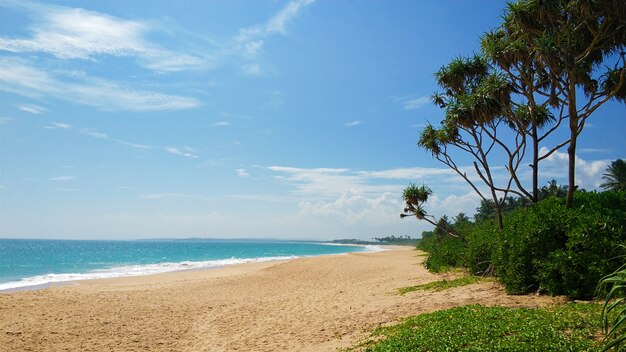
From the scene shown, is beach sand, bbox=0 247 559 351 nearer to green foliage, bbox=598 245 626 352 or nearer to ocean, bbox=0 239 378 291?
green foliage, bbox=598 245 626 352

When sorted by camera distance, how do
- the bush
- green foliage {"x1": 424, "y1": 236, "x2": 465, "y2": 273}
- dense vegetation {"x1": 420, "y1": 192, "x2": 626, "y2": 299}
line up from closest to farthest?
Result: dense vegetation {"x1": 420, "y1": 192, "x2": 626, "y2": 299} < the bush < green foliage {"x1": 424, "y1": 236, "x2": 465, "y2": 273}

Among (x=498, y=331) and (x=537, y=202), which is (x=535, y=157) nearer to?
(x=537, y=202)

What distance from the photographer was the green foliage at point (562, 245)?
8906 mm

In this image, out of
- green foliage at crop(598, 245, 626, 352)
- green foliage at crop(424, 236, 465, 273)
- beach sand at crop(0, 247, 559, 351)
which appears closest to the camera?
green foliage at crop(598, 245, 626, 352)

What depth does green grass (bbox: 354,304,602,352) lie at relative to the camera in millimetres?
5789

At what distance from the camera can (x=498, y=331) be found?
660 cm

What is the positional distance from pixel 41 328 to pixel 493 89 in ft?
52.9

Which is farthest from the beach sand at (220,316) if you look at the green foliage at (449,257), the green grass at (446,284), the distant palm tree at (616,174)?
the distant palm tree at (616,174)

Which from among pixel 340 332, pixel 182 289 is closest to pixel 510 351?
pixel 340 332

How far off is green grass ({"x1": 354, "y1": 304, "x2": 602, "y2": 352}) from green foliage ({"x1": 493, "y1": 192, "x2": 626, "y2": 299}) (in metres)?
1.22

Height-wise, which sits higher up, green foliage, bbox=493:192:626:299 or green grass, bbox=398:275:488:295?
green foliage, bbox=493:192:626:299

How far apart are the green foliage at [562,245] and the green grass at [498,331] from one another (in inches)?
48.0

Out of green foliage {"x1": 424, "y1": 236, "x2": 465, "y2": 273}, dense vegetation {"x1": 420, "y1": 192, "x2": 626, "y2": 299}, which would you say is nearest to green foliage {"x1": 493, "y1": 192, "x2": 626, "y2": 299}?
dense vegetation {"x1": 420, "y1": 192, "x2": 626, "y2": 299}

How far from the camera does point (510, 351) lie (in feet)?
18.4
